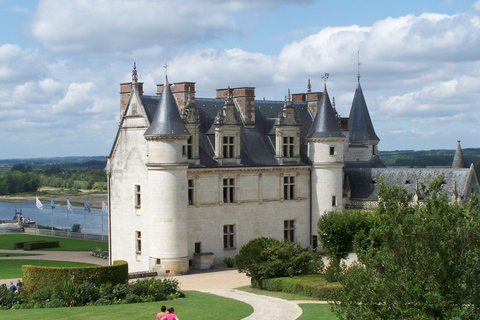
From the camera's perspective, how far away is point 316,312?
22516 millimetres

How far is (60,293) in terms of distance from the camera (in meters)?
25.3

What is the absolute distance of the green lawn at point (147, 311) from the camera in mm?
21594

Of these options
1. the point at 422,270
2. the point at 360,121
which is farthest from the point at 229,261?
the point at 422,270

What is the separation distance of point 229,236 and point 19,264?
11.0m

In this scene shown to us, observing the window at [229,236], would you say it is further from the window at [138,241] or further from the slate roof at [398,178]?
the slate roof at [398,178]

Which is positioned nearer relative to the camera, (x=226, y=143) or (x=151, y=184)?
(x=151, y=184)

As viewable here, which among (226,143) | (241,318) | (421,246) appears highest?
(226,143)

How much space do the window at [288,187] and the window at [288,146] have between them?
1222 millimetres

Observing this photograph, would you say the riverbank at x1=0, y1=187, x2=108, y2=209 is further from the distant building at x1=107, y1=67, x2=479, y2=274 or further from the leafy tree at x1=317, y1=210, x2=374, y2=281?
the leafy tree at x1=317, y1=210, x2=374, y2=281

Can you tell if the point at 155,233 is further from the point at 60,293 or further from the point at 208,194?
the point at 60,293

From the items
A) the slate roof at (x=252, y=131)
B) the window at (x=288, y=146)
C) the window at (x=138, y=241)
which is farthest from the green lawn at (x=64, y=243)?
the window at (x=288, y=146)

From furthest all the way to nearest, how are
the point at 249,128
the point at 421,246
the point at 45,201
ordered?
the point at 45,201 < the point at 249,128 < the point at 421,246

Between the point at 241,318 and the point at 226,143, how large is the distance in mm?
14815

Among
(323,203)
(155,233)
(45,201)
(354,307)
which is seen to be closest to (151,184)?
(155,233)
